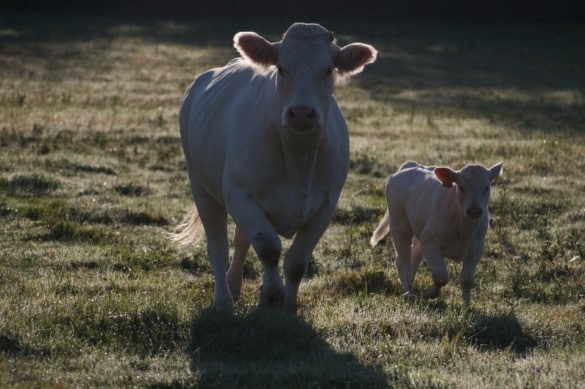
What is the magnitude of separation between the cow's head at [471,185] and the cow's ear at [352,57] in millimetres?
1393

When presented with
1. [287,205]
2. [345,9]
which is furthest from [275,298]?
[345,9]

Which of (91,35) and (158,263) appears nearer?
(158,263)

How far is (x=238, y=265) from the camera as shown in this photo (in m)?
9.44

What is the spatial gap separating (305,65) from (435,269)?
2284mm

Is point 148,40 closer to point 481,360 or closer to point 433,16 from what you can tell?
point 433,16

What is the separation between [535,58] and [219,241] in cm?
2517

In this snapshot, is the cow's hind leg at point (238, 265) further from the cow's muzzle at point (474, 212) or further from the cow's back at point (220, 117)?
the cow's muzzle at point (474, 212)

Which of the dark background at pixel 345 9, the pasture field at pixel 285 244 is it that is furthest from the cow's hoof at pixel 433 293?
the dark background at pixel 345 9

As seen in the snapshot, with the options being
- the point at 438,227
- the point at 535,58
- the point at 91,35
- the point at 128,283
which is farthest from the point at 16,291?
the point at 91,35

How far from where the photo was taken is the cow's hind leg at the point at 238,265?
30.7ft

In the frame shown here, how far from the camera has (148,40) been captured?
36406mm

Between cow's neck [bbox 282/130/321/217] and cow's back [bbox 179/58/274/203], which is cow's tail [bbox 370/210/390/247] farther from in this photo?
cow's neck [bbox 282/130/321/217]

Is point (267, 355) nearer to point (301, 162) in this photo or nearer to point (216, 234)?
point (301, 162)

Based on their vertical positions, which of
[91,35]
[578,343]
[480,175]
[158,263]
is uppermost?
[480,175]
